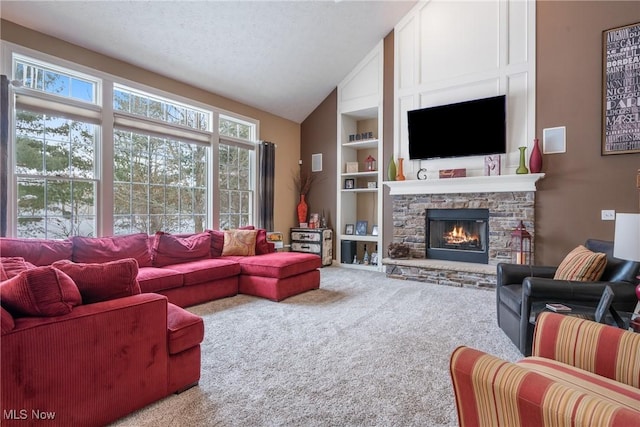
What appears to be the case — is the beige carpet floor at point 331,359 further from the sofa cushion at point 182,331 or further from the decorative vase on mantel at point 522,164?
the decorative vase on mantel at point 522,164

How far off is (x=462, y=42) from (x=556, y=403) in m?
5.44

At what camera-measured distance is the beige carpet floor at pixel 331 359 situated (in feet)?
5.79

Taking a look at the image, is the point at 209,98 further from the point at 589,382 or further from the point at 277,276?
the point at 589,382

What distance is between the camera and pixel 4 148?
3160 millimetres

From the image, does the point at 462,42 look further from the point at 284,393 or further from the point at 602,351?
the point at 284,393

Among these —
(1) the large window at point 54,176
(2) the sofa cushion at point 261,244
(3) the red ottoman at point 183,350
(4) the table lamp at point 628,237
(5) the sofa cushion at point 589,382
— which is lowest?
(3) the red ottoman at point 183,350

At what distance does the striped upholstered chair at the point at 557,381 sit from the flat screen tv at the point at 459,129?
12.2 feet

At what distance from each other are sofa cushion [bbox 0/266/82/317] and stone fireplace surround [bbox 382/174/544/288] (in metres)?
4.44

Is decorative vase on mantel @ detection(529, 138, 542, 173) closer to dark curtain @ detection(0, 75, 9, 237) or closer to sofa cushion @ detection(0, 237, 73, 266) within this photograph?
sofa cushion @ detection(0, 237, 73, 266)

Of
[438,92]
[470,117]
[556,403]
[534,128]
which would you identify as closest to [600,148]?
[534,128]

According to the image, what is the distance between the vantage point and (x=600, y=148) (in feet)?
13.6

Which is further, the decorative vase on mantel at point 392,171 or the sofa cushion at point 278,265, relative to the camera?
the decorative vase on mantel at point 392,171

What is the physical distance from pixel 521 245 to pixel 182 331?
4.35m

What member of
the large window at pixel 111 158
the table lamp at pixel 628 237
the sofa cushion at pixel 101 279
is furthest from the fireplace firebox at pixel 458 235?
the sofa cushion at pixel 101 279
